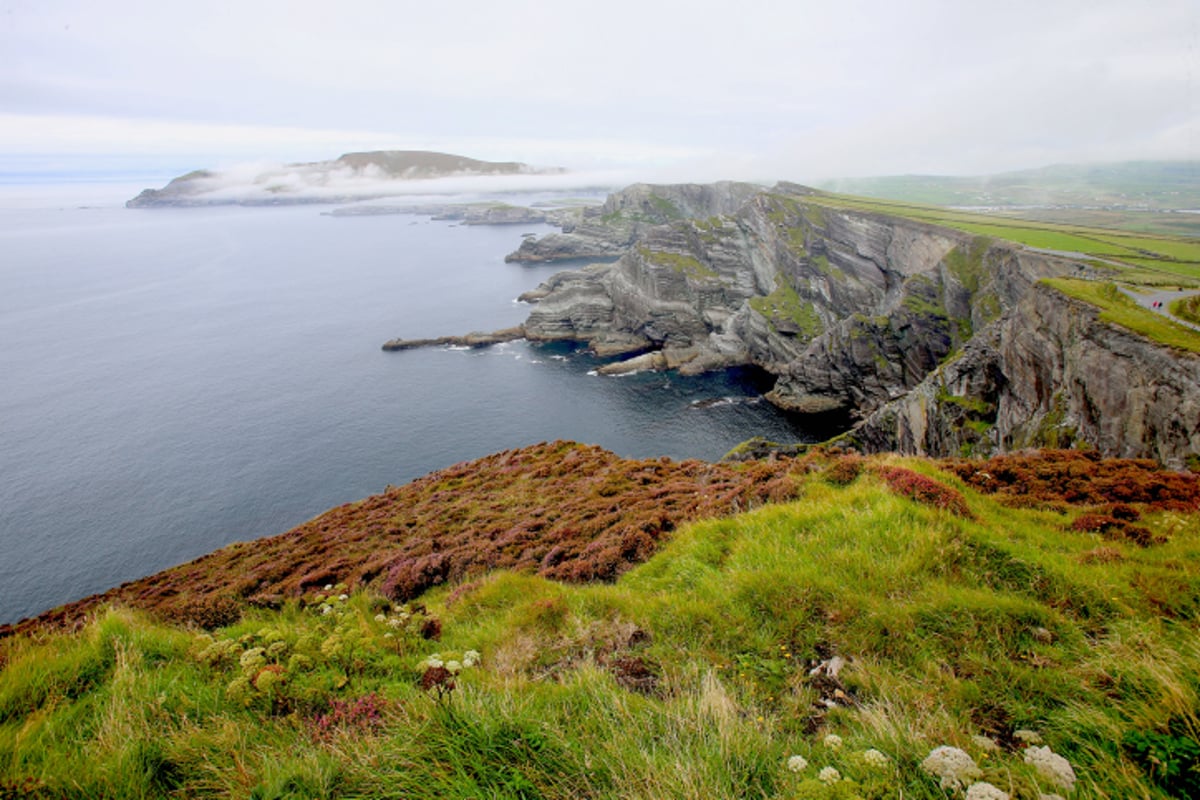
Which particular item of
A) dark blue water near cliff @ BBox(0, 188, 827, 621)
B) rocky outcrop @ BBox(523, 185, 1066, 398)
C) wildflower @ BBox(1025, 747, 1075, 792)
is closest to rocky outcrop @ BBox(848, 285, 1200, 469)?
rocky outcrop @ BBox(523, 185, 1066, 398)

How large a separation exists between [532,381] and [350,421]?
97.5ft

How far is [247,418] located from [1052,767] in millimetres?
92907

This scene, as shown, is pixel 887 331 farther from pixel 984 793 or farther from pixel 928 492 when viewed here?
pixel 984 793

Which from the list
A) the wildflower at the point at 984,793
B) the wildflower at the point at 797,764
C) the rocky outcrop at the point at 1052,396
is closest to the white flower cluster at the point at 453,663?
the wildflower at the point at 797,764

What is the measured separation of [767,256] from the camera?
385 ft

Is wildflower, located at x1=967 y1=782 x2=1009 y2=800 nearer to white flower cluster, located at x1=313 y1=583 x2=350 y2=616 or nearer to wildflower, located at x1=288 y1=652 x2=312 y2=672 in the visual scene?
wildflower, located at x1=288 y1=652 x2=312 y2=672

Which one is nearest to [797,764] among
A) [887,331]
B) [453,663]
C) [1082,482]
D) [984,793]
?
[984,793]

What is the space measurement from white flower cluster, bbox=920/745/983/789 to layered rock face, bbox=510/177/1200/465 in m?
34.4

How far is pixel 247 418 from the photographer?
7994cm

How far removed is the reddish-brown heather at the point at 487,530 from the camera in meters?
14.6

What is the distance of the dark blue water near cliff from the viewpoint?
181ft

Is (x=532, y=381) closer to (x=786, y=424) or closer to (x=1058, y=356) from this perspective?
(x=786, y=424)

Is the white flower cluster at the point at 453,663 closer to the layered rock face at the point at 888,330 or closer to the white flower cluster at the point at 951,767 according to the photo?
the white flower cluster at the point at 951,767

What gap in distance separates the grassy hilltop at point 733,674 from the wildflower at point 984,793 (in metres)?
0.26
